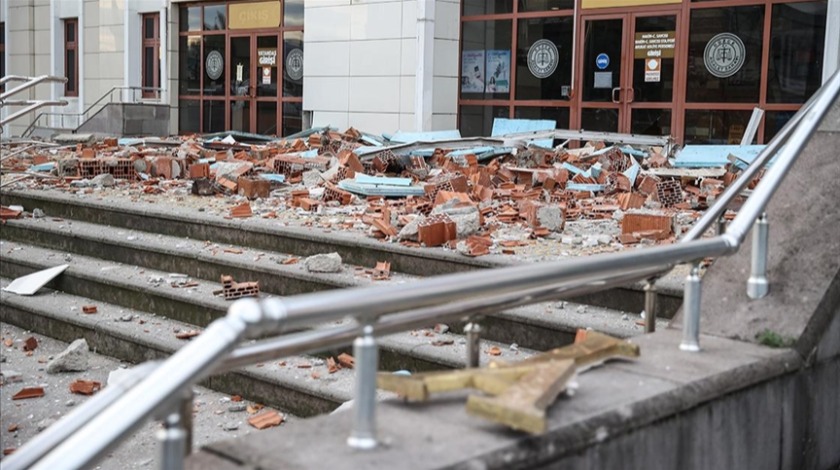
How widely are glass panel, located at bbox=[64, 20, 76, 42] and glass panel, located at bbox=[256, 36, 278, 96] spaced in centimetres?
745

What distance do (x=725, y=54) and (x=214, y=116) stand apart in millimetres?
12037

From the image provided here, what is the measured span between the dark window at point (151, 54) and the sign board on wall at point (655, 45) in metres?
12.5

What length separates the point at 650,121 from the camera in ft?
50.4

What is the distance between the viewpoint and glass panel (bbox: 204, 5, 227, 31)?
2194 cm

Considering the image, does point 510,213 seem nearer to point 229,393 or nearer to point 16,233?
point 229,393

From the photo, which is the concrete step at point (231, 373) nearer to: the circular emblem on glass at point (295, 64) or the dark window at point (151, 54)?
the circular emblem on glass at point (295, 64)

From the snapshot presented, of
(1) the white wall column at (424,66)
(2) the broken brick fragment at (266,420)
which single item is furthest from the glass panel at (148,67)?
(2) the broken brick fragment at (266,420)

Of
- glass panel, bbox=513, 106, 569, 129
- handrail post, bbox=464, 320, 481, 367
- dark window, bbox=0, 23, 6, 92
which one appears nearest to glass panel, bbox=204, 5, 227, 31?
glass panel, bbox=513, 106, 569, 129

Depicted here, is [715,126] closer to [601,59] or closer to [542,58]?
[601,59]

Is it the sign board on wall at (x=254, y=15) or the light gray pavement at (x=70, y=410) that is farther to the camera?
the sign board on wall at (x=254, y=15)

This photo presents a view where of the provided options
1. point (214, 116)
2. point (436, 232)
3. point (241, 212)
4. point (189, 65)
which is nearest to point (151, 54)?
point (189, 65)

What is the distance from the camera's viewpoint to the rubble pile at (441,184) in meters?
7.43

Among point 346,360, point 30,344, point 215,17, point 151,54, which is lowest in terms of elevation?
point 30,344

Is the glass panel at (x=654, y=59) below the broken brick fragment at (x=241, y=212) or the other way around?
the other way around
